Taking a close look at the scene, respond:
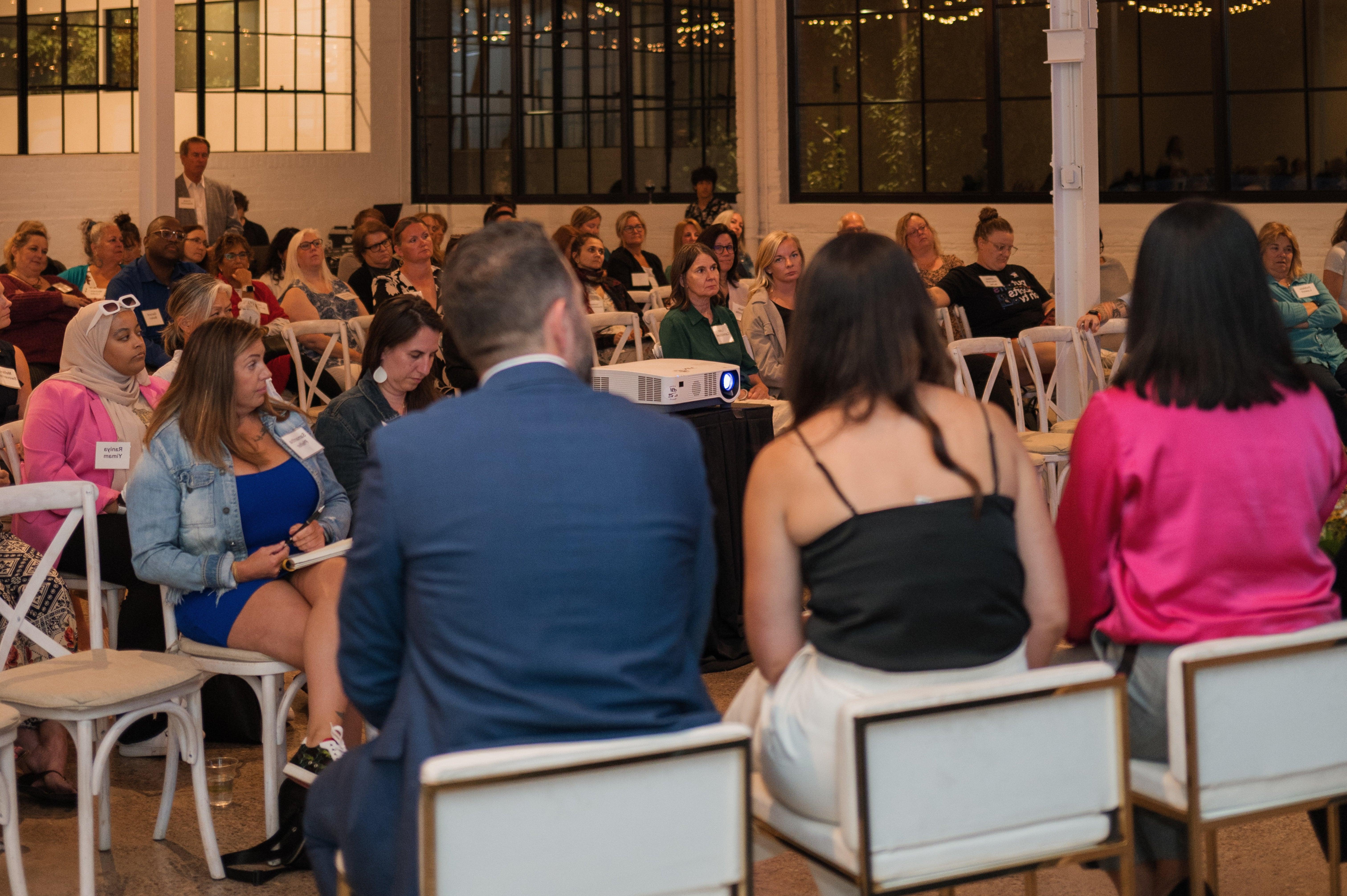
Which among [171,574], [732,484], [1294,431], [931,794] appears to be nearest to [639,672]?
[931,794]

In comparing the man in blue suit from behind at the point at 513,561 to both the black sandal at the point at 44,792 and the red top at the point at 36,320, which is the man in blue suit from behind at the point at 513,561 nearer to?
the black sandal at the point at 44,792

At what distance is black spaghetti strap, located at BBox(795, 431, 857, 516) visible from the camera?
73.9 inches

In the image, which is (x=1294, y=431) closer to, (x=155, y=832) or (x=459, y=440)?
(x=459, y=440)

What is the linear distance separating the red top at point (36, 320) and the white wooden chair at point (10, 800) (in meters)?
4.27

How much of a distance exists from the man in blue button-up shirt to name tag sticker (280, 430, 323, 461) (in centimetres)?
329

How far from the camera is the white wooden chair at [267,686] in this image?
3.08 meters

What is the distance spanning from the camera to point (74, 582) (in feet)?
11.8

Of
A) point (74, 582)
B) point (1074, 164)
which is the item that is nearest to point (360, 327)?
point (74, 582)

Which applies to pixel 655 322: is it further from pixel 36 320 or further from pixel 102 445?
pixel 102 445

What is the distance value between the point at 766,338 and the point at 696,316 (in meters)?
0.51

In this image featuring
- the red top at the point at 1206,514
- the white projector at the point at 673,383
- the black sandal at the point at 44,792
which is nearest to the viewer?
the red top at the point at 1206,514

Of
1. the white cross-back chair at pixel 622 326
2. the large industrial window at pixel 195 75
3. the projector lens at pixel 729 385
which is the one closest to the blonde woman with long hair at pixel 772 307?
the white cross-back chair at pixel 622 326

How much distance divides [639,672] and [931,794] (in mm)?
422

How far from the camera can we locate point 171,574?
3139 millimetres
